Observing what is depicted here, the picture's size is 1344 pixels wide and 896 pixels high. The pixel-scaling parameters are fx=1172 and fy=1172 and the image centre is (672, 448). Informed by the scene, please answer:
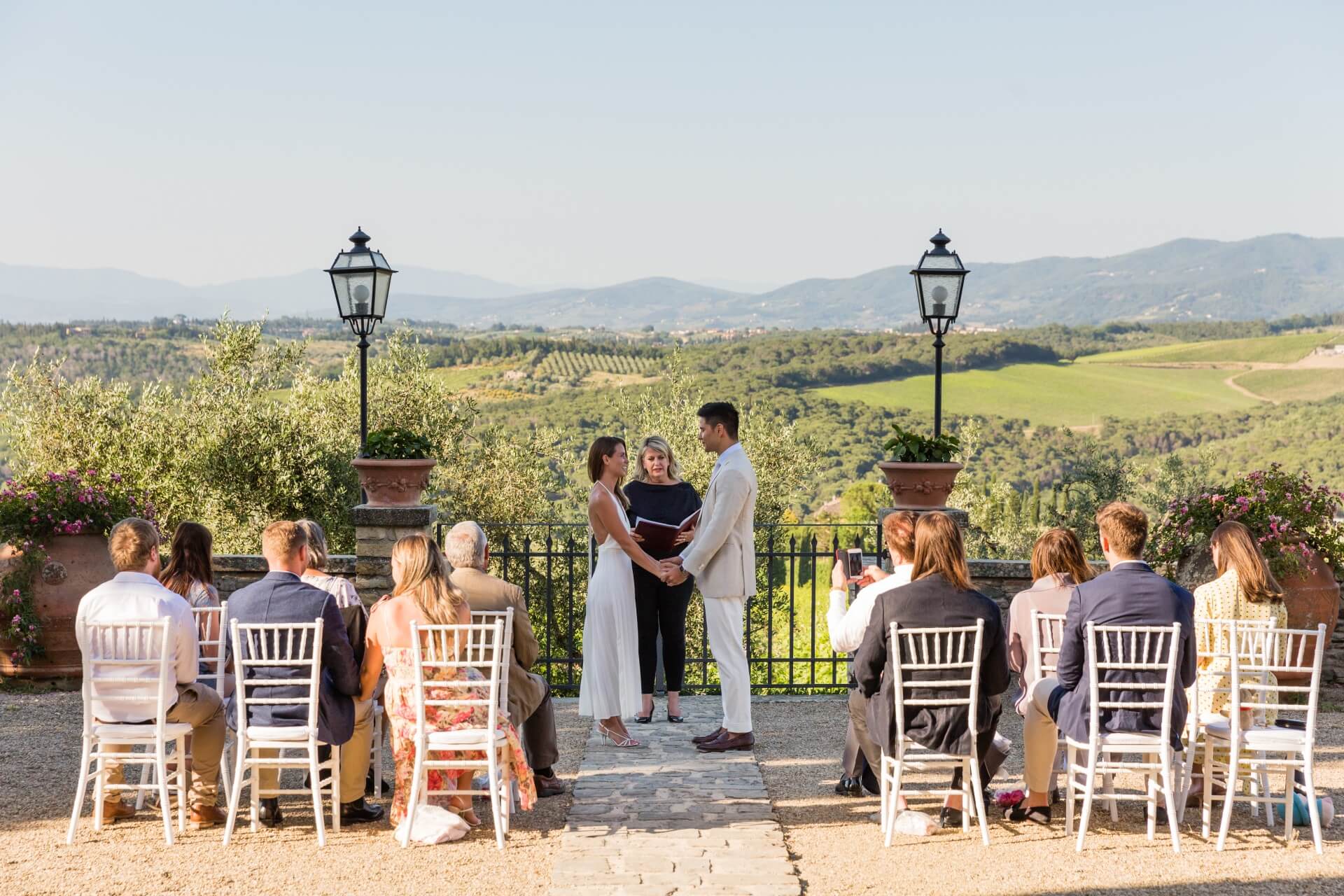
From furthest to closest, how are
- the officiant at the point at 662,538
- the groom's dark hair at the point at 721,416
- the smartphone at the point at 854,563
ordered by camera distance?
the officiant at the point at 662,538 < the groom's dark hair at the point at 721,416 < the smartphone at the point at 854,563

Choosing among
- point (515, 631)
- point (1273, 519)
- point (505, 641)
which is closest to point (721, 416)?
point (515, 631)

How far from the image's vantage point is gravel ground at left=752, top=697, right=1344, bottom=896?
13.8 ft

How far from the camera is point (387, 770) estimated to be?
19.5 ft

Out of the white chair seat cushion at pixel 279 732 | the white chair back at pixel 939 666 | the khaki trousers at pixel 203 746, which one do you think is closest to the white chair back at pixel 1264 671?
the white chair back at pixel 939 666

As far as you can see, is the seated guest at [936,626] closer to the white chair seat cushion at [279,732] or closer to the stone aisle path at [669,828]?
the stone aisle path at [669,828]

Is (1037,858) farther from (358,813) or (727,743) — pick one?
(358,813)

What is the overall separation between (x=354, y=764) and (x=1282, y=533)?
→ 20.7 feet

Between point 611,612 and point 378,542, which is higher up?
point 378,542

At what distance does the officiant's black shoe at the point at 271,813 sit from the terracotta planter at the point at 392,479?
9.07 feet

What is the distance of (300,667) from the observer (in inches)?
187

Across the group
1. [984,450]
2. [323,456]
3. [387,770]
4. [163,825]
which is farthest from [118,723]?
[984,450]

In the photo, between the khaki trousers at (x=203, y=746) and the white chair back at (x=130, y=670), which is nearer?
the white chair back at (x=130, y=670)

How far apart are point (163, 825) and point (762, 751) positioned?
305 cm

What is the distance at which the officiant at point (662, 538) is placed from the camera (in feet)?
21.3
